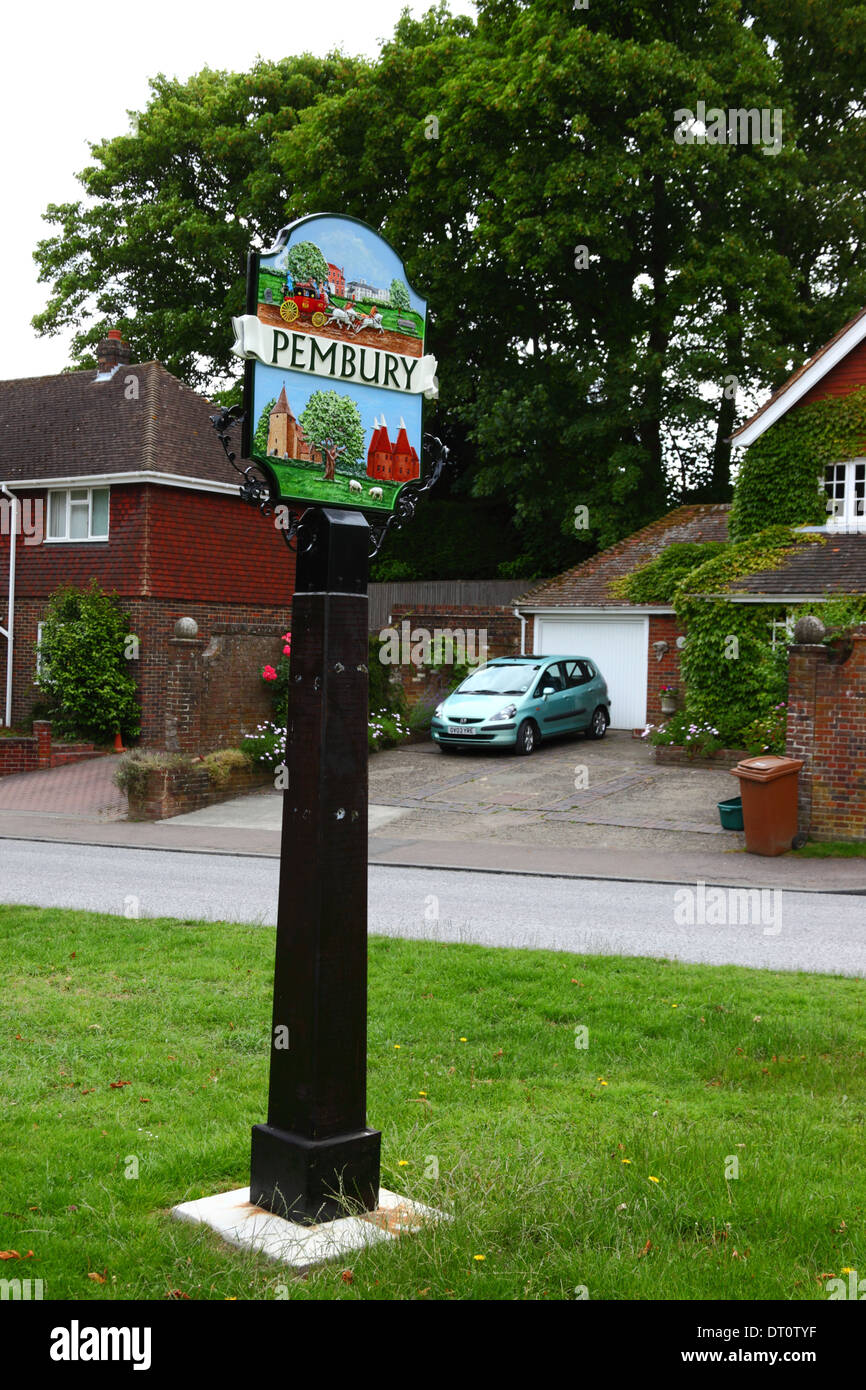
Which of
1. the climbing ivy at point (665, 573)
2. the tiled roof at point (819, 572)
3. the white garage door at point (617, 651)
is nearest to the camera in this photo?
the tiled roof at point (819, 572)

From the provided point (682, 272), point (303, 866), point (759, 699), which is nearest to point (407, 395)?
point (303, 866)

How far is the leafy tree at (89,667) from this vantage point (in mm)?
25969

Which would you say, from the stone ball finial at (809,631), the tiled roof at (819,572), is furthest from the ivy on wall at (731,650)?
the stone ball finial at (809,631)

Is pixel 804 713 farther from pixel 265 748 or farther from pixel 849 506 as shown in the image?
pixel 265 748

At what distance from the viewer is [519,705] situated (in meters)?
24.2

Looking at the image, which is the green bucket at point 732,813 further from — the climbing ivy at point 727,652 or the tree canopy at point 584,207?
the tree canopy at point 584,207

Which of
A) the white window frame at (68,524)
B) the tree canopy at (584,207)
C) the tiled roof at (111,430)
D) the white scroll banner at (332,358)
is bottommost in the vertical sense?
the white scroll banner at (332,358)

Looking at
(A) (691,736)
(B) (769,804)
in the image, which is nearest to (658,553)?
(A) (691,736)

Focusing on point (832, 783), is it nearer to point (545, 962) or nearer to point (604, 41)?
point (545, 962)

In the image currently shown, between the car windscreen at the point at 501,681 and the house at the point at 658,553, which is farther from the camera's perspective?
the car windscreen at the point at 501,681

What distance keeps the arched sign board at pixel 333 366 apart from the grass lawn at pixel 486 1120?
8.66 ft

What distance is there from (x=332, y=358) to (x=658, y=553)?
79.7 feet

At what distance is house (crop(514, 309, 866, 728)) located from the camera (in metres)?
22.8

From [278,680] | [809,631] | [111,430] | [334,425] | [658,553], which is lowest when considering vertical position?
[278,680]
